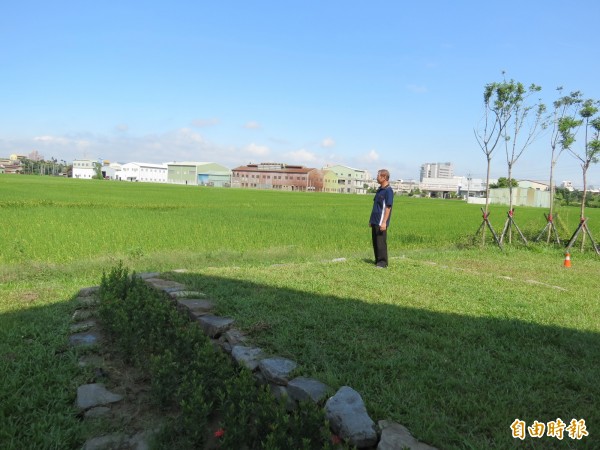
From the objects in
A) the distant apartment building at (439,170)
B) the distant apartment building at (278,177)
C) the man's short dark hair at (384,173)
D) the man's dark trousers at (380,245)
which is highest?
the distant apartment building at (439,170)

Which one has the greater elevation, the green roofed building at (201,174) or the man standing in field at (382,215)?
the green roofed building at (201,174)

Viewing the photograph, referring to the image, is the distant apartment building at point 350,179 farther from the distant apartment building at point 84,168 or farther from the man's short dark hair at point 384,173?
the man's short dark hair at point 384,173

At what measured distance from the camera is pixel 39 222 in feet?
44.8

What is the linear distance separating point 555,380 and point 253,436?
226 centimetres

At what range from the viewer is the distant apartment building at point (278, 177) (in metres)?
100

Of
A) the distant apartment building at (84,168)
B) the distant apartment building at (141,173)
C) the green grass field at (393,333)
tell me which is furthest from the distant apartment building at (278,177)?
the green grass field at (393,333)

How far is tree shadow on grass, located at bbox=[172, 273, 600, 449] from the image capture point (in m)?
2.53

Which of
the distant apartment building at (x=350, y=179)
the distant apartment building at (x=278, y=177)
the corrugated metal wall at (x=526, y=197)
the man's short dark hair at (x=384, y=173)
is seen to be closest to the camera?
the man's short dark hair at (x=384, y=173)

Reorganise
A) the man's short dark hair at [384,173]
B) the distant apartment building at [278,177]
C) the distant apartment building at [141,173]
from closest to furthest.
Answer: the man's short dark hair at [384,173]
the distant apartment building at [278,177]
the distant apartment building at [141,173]

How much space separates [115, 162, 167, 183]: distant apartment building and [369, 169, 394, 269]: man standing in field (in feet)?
397

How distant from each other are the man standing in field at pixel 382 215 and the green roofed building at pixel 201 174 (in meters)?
102

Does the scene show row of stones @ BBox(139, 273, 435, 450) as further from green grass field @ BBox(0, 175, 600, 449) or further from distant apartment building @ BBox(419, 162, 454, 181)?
distant apartment building @ BBox(419, 162, 454, 181)

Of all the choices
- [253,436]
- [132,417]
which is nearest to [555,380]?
[253,436]

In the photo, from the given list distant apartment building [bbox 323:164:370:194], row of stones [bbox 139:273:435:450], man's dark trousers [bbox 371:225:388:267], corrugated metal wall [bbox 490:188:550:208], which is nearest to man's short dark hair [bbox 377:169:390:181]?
man's dark trousers [bbox 371:225:388:267]
